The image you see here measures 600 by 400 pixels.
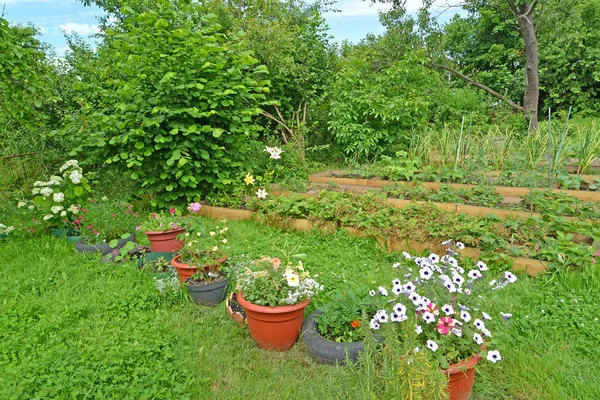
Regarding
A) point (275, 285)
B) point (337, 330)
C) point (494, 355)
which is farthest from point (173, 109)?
point (494, 355)

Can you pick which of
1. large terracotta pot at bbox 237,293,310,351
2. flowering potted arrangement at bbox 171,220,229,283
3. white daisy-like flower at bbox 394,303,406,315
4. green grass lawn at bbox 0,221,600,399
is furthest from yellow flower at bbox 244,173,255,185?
white daisy-like flower at bbox 394,303,406,315

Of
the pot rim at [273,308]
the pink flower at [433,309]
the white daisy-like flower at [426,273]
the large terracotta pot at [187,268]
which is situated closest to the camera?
the pink flower at [433,309]

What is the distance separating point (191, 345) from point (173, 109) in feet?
9.62

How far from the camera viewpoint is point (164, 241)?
11.5 ft

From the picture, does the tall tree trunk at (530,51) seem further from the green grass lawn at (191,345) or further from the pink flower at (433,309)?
the pink flower at (433,309)

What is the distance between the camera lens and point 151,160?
4.64 m

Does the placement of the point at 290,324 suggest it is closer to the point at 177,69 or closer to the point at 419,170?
the point at 177,69

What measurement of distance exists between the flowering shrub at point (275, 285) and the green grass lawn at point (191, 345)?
1.08ft

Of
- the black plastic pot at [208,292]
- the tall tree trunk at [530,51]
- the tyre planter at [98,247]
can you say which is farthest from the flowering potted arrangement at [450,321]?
the tall tree trunk at [530,51]

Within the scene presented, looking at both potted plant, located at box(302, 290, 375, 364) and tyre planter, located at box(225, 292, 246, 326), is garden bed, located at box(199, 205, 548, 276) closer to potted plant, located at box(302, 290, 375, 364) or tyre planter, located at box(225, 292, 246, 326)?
potted plant, located at box(302, 290, 375, 364)

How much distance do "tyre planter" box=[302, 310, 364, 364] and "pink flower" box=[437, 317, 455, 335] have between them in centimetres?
46

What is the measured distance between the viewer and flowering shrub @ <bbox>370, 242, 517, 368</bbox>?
167 cm

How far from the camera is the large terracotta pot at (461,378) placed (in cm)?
164

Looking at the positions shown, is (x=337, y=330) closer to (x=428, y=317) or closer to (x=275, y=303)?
(x=275, y=303)
